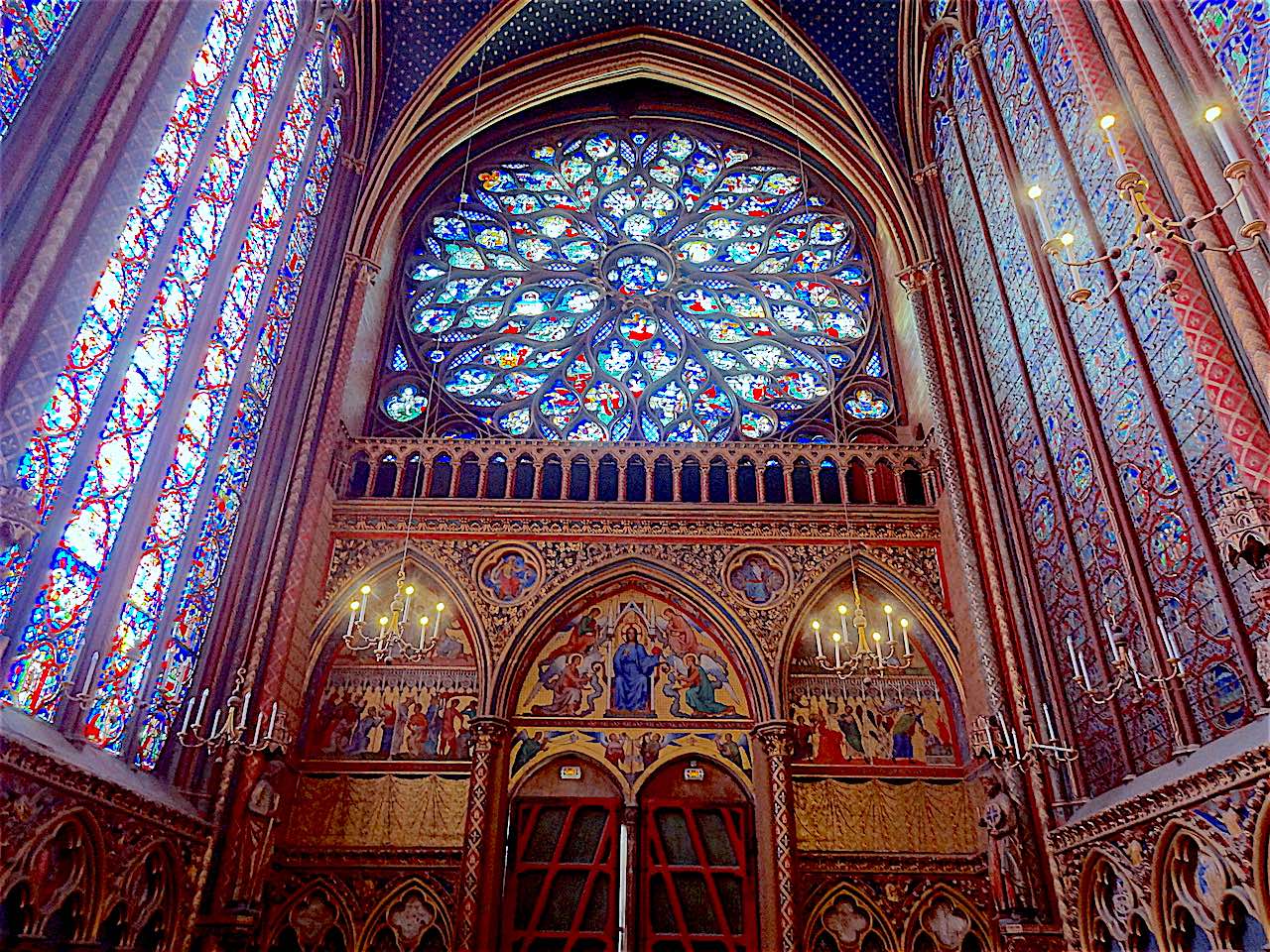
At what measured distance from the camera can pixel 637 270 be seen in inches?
Result: 582

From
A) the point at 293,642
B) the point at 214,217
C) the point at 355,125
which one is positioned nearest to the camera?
the point at 214,217

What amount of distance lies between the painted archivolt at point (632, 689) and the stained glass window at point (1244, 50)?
7.23 metres

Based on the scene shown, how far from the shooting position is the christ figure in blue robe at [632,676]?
33.8 feet

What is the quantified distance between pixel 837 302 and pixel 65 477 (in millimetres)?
11183

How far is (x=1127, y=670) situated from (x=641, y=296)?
379 inches

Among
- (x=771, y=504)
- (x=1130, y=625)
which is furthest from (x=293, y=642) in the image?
(x=1130, y=625)

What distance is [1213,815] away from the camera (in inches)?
241

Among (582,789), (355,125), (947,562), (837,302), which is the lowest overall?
(582,789)

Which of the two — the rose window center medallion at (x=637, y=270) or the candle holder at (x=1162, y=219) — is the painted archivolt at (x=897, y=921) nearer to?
→ the candle holder at (x=1162, y=219)

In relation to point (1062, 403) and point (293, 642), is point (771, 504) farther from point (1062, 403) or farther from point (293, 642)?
point (293, 642)

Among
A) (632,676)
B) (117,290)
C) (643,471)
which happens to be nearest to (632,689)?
(632,676)

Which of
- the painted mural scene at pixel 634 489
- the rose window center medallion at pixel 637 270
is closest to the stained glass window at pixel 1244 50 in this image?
the painted mural scene at pixel 634 489

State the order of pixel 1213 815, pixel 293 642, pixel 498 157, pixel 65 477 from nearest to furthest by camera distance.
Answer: pixel 1213 815 < pixel 65 477 < pixel 293 642 < pixel 498 157

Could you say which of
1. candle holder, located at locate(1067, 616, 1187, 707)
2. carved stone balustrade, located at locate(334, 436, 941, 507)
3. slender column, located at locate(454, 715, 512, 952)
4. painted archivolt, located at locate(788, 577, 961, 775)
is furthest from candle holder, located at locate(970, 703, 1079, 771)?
slender column, located at locate(454, 715, 512, 952)
